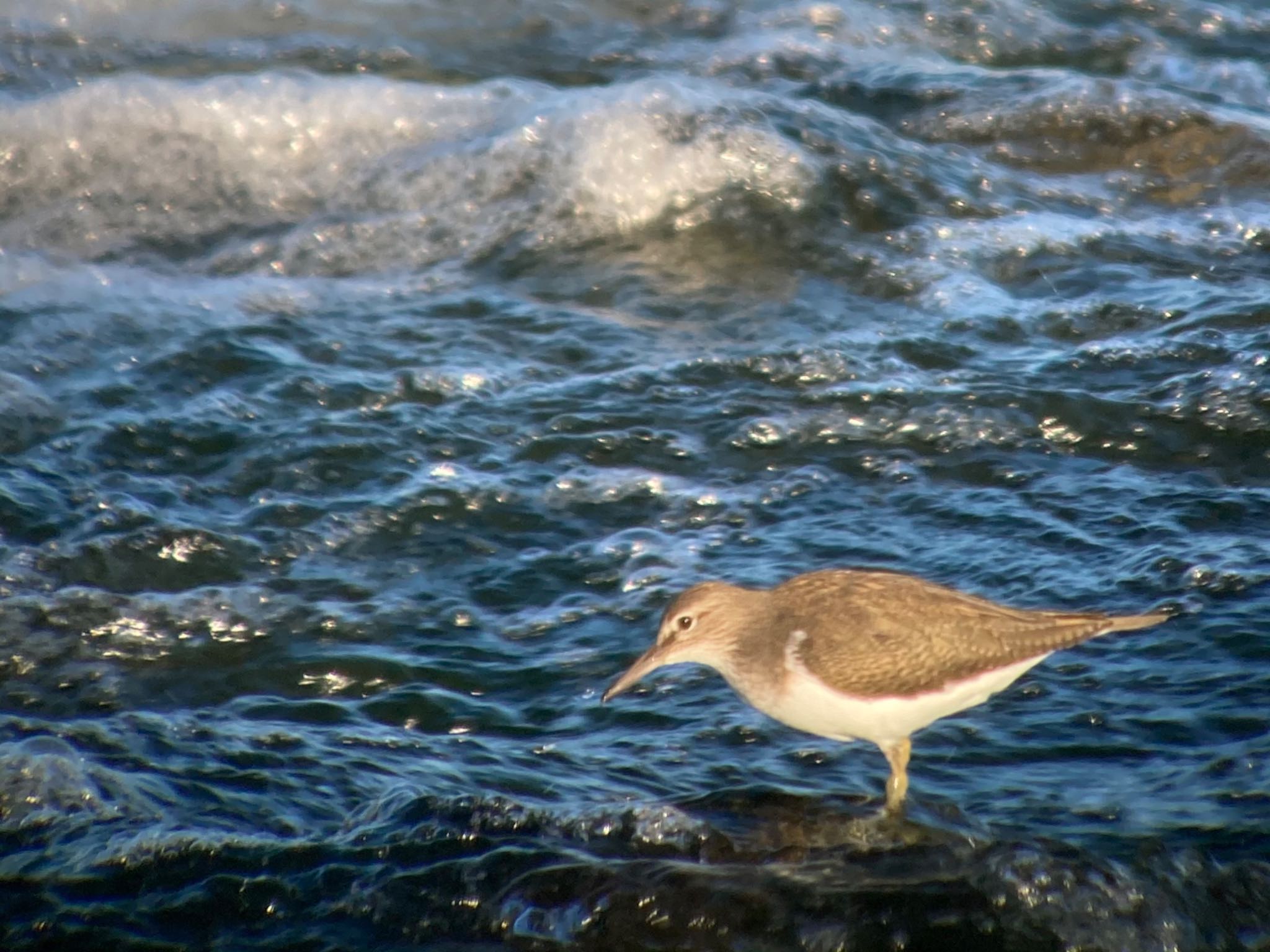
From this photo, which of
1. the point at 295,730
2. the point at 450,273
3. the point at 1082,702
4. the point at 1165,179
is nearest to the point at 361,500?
the point at 295,730

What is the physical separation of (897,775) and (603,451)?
2.56 m

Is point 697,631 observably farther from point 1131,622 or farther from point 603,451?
point 603,451

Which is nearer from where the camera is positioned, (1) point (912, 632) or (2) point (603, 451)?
(1) point (912, 632)

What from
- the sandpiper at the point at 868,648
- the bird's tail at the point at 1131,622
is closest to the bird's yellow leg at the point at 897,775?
the sandpiper at the point at 868,648

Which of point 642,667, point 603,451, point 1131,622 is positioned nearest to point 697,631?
point 642,667

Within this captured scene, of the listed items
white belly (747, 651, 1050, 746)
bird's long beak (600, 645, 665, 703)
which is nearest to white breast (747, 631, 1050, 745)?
white belly (747, 651, 1050, 746)

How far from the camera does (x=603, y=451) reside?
6.96 metres

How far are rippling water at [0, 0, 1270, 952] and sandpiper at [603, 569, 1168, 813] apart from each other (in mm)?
339

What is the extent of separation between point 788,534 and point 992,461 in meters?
1.06

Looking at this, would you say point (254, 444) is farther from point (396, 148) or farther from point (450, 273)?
point (396, 148)

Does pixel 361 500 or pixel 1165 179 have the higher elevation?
pixel 1165 179

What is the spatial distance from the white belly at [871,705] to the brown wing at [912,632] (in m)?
0.03

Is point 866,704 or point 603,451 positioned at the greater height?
point 866,704

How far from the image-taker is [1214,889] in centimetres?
433
